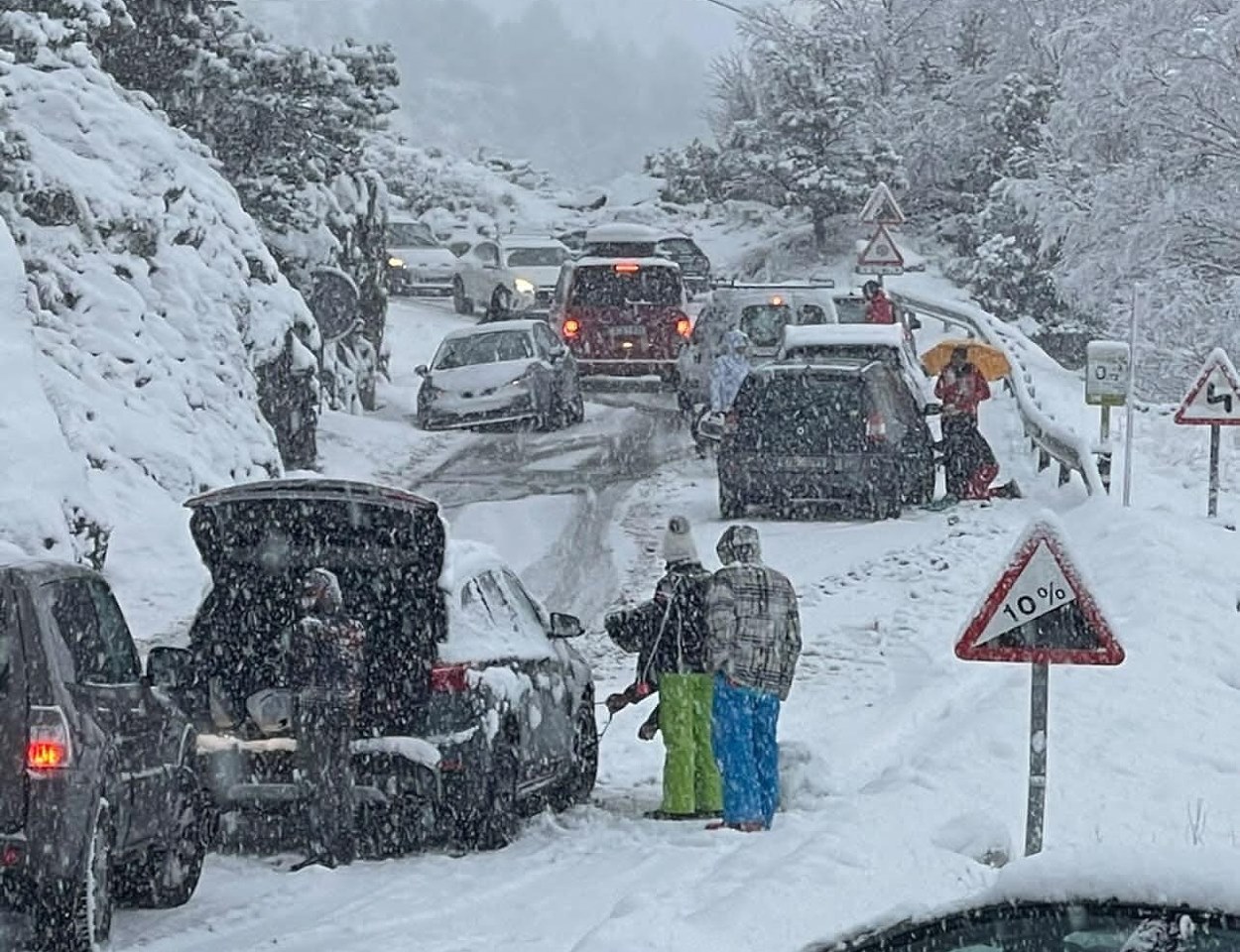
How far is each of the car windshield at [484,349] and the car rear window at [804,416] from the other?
751 cm

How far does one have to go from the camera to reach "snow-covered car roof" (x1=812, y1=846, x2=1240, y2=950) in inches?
159

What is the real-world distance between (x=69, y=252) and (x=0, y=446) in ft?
21.0

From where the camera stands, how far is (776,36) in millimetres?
59344

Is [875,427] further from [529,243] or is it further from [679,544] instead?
[529,243]

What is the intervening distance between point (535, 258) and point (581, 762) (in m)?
36.4

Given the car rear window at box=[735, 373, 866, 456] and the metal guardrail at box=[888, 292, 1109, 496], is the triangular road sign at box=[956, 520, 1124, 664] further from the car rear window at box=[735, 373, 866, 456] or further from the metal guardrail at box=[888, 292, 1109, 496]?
the car rear window at box=[735, 373, 866, 456]

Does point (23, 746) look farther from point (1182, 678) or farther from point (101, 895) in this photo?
point (1182, 678)

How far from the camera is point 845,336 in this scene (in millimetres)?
24766

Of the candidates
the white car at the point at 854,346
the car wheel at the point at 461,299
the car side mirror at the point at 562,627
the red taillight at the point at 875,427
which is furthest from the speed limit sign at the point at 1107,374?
the car wheel at the point at 461,299

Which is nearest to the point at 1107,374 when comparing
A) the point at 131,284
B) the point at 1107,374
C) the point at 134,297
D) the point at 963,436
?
the point at 1107,374

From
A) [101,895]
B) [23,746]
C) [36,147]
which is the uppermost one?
[36,147]

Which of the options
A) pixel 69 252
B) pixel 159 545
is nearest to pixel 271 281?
pixel 69 252

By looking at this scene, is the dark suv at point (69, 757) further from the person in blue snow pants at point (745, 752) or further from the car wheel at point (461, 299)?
the car wheel at point (461, 299)

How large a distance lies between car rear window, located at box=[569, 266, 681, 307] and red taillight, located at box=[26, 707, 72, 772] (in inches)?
992
